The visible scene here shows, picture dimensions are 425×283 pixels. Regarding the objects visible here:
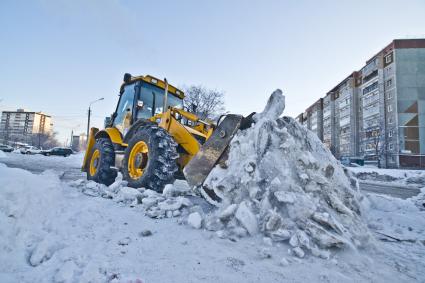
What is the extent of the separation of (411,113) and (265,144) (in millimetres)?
45781

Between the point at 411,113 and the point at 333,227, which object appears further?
the point at 411,113

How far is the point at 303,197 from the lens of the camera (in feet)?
7.44

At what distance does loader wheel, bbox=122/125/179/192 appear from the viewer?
361 centimetres

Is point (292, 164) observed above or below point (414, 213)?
above

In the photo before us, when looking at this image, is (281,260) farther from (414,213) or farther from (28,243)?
(414,213)

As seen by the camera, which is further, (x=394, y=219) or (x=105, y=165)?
(x=105, y=165)

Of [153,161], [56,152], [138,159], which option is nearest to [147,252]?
[153,161]

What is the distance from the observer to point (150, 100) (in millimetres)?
5797

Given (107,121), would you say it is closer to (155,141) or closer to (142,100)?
(142,100)

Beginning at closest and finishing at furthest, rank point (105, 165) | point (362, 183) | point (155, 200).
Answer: point (155, 200)
point (105, 165)
point (362, 183)

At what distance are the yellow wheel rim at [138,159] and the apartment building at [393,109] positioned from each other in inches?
1542

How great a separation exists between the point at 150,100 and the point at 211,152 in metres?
3.29

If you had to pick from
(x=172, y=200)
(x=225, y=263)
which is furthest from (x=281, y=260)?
(x=172, y=200)

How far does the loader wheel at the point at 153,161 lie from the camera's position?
3605mm
